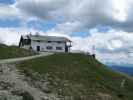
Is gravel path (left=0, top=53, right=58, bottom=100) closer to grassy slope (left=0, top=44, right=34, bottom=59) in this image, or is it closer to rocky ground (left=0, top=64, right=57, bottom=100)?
rocky ground (left=0, top=64, right=57, bottom=100)

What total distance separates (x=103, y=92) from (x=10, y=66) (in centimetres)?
1969

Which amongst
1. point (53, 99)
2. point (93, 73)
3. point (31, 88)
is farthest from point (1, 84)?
point (93, 73)

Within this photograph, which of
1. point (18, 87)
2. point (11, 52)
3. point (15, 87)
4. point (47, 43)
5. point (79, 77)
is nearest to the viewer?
point (15, 87)

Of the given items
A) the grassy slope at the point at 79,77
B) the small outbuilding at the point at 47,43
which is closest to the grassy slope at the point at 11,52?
the grassy slope at the point at 79,77

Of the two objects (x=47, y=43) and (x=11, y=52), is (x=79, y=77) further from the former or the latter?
(x=47, y=43)

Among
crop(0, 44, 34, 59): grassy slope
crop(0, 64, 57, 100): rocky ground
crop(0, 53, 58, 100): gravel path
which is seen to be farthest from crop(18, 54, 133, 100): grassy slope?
crop(0, 44, 34, 59): grassy slope

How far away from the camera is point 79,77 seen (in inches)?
2795

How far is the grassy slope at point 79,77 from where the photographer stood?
62494mm

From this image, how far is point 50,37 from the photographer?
12575 centimetres

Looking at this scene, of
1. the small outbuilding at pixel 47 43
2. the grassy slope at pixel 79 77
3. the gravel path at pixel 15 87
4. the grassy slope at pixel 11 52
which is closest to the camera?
the gravel path at pixel 15 87

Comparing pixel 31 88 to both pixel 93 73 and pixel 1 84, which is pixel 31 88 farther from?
pixel 93 73

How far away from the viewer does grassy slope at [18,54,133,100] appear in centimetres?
6249

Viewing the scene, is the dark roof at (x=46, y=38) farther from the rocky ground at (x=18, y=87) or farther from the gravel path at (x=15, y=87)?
the gravel path at (x=15, y=87)

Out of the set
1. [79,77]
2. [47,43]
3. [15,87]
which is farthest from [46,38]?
[15,87]
